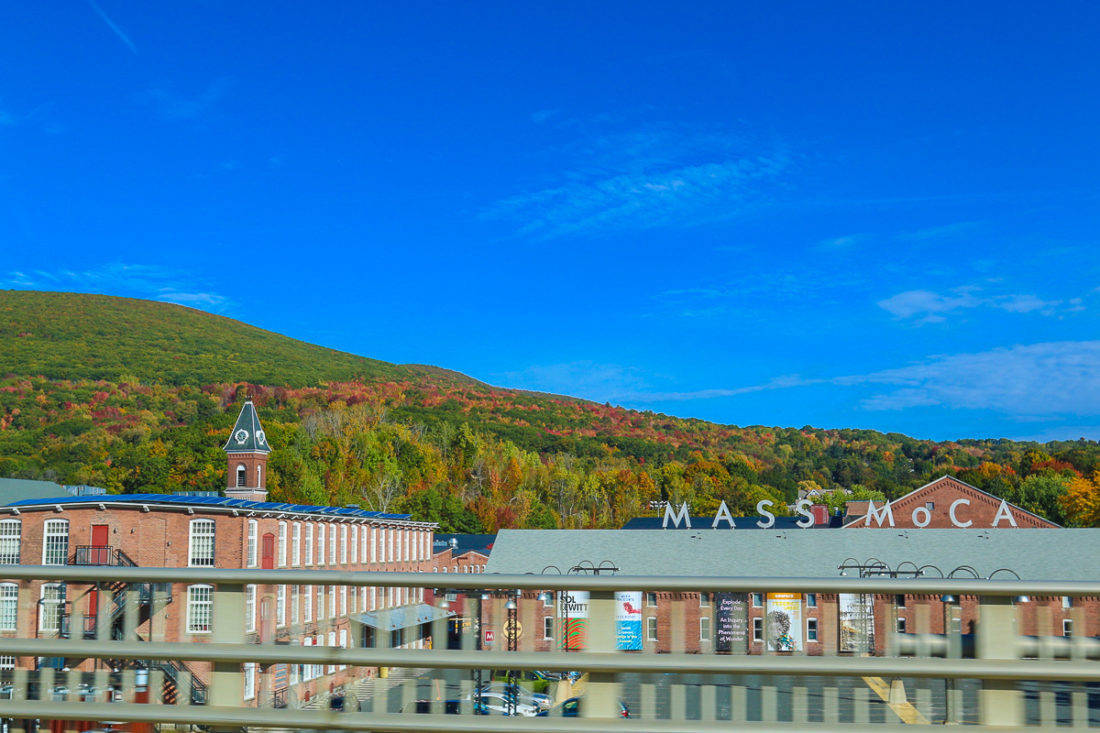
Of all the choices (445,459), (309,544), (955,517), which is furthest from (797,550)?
(445,459)

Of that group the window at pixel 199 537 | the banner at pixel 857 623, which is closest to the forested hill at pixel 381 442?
the window at pixel 199 537

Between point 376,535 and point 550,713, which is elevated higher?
point 550,713

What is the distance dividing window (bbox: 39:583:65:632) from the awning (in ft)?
4.29

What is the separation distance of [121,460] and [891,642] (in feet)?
357

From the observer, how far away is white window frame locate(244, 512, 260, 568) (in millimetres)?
37969

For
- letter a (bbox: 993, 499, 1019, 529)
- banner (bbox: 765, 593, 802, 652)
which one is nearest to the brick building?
banner (bbox: 765, 593, 802, 652)

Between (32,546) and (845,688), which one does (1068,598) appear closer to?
(845,688)

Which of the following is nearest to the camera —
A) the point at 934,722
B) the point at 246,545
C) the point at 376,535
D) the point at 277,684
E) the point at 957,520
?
the point at 934,722

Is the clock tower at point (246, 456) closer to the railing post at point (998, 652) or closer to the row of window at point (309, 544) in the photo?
the row of window at point (309, 544)

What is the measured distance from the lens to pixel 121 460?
10019cm

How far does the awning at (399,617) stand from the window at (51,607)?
131cm

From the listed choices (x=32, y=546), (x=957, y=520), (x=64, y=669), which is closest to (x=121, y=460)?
(x=32, y=546)

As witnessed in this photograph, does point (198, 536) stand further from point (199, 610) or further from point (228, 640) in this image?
point (228, 640)

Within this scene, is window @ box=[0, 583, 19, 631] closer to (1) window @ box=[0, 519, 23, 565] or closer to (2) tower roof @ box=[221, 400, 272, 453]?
(1) window @ box=[0, 519, 23, 565]
